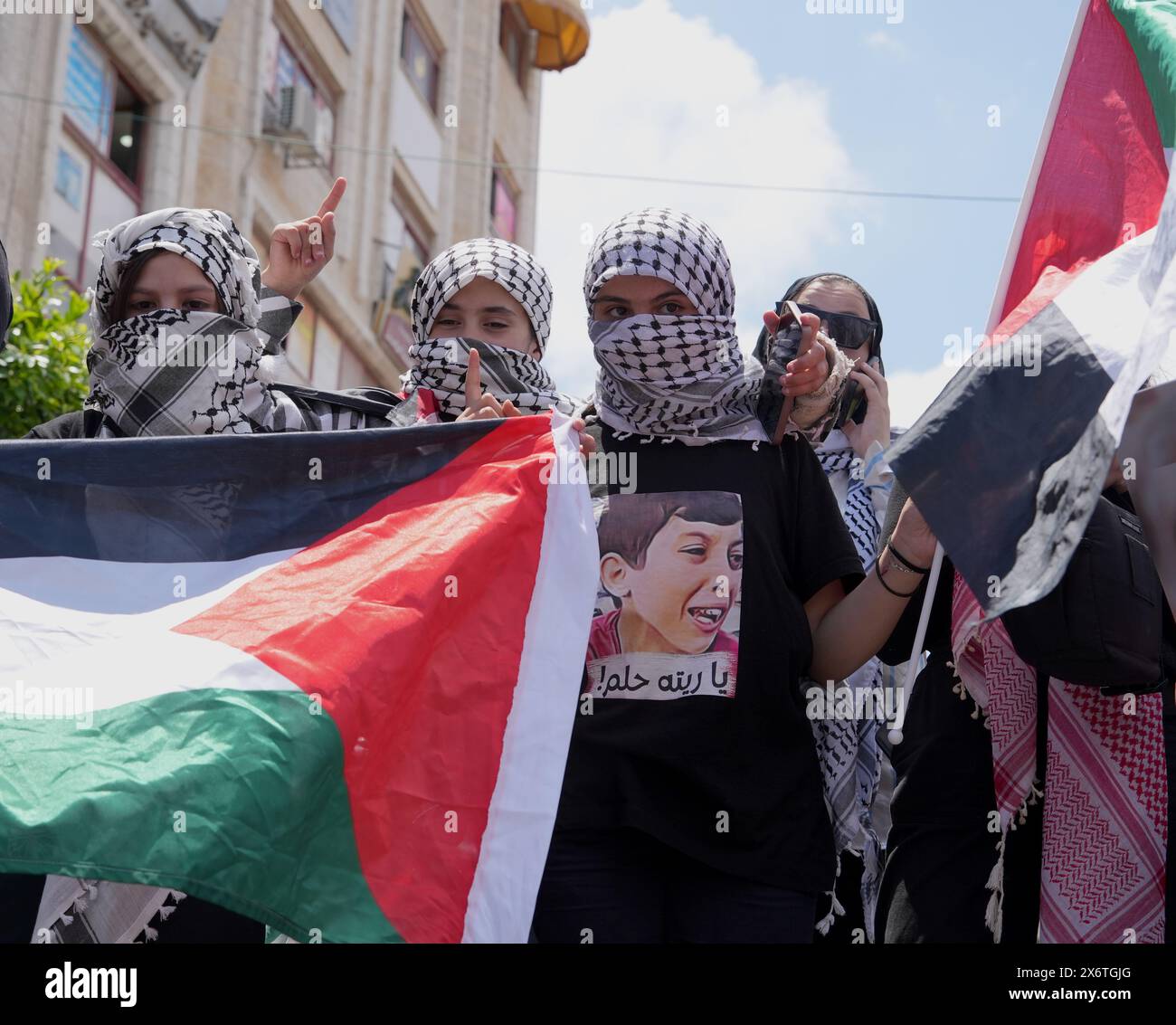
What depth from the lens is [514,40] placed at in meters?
27.9

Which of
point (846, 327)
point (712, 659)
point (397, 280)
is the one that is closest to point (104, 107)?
point (397, 280)

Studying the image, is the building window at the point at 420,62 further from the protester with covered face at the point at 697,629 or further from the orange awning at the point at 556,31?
the protester with covered face at the point at 697,629

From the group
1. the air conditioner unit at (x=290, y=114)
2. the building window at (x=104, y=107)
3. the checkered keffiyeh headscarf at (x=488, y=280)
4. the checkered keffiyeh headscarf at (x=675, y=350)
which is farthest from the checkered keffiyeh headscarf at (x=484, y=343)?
the air conditioner unit at (x=290, y=114)

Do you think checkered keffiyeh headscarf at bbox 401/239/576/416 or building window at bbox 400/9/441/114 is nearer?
checkered keffiyeh headscarf at bbox 401/239/576/416

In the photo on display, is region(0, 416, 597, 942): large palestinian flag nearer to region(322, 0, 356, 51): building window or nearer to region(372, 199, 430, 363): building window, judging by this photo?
region(322, 0, 356, 51): building window

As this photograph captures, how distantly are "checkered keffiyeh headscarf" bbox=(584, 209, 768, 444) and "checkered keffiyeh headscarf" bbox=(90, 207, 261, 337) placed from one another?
30.0 inches

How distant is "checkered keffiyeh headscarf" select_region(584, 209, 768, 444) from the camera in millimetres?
3691

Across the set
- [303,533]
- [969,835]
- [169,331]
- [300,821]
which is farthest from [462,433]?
[969,835]

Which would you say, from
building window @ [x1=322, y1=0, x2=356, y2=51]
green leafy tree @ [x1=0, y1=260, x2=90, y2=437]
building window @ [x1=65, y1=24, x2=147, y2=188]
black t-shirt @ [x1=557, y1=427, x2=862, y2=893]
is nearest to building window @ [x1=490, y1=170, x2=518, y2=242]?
A: building window @ [x1=322, y1=0, x2=356, y2=51]

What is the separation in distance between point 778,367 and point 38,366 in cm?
553

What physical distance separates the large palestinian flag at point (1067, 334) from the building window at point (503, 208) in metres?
23.1

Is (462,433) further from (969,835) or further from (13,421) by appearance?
(13,421)

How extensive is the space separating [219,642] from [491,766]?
1.70ft

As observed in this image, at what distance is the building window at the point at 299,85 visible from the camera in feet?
63.0
